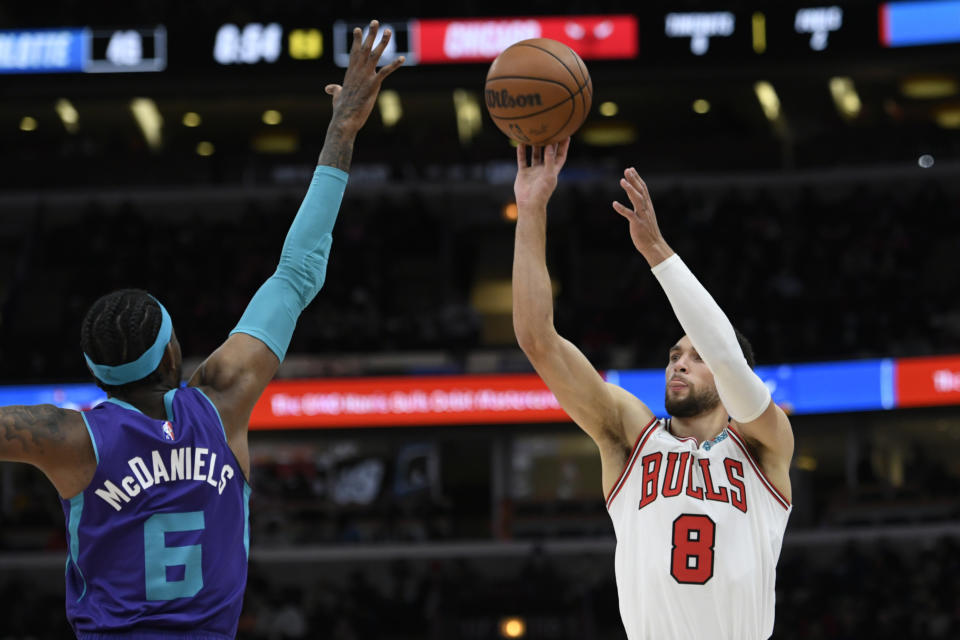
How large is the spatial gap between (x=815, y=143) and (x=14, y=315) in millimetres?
14905

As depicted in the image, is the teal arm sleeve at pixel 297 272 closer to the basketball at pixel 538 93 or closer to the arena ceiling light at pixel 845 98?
the basketball at pixel 538 93

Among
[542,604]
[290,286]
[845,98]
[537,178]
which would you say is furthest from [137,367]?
[845,98]

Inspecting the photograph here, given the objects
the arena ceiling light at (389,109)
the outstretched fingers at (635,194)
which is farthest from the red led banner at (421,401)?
the outstretched fingers at (635,194)

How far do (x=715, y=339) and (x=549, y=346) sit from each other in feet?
1.71

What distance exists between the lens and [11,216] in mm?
22422

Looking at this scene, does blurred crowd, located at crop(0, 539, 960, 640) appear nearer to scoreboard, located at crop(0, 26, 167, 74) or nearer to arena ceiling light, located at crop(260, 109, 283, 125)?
scoreboard, located at crop(0, 26, 167, 74)

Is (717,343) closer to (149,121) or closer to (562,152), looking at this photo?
(562,152)

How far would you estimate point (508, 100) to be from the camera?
14.6 feet

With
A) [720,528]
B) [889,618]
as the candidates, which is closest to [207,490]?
[720,528]

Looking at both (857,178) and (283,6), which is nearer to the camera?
(283,6)

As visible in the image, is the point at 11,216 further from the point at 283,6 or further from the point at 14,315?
the point at 283,6

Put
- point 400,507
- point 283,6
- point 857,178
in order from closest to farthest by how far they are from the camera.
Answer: point 400,507 → point 283,6 → point 857,178

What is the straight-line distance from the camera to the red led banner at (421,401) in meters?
16.9

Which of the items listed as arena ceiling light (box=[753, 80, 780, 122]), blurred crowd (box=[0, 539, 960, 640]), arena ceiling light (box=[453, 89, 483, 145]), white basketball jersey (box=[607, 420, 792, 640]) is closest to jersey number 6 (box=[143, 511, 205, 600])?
white basketball jersey (box=[607, 420, 792, 640])
